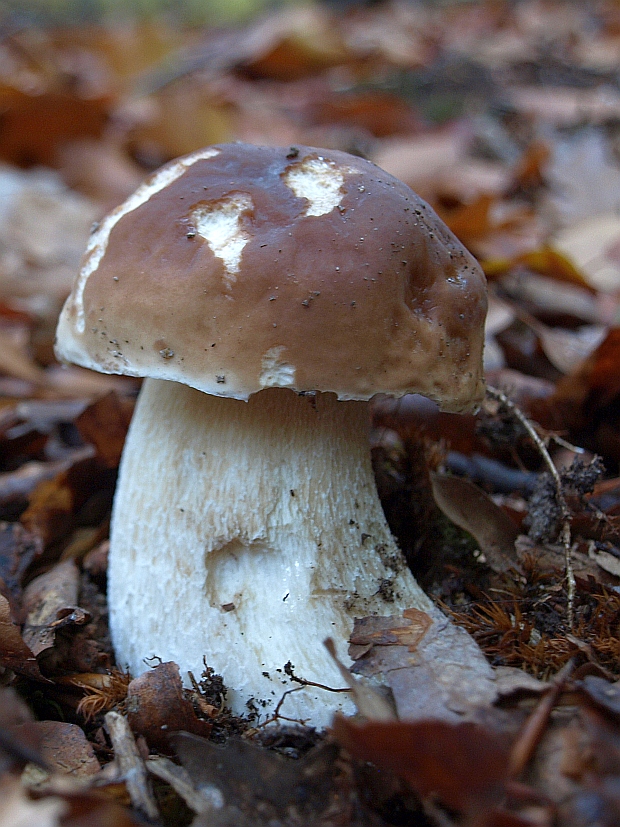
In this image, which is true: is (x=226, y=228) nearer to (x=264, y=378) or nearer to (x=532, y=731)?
(x=264, y=378)

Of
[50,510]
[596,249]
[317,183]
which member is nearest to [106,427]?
[50,510]

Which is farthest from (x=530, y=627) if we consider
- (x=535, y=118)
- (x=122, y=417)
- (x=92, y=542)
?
(x=535, y=118)

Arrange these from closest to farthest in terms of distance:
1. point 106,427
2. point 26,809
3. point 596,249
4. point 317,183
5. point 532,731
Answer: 1. point 26,809
2. point 532,731
3. point 317,183
4. point 106,427
5. point 596,249

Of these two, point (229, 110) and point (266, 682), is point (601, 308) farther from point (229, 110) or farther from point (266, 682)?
point (229, 110)

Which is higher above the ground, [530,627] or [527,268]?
[530,627]

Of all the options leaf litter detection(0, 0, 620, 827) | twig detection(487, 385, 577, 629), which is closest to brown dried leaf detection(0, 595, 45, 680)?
leaf litter detection(0, 0, 620, 827)

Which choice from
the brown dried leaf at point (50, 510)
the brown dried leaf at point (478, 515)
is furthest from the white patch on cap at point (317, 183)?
the brown dried leaf at point (50, 510)
